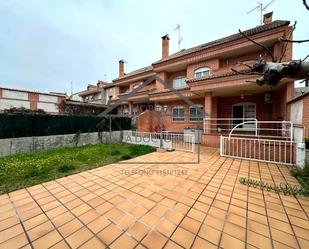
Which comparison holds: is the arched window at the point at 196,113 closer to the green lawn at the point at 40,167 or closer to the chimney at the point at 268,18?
the green lawn at the point at 40,167

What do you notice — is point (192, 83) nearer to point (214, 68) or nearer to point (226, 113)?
point (214, 68)

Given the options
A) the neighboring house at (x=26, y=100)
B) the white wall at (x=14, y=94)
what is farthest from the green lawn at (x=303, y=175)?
the white wall at (x=14, y=94)

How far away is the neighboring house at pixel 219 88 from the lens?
26.7ft

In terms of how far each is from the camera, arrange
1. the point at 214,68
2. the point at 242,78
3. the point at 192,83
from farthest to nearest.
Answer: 1. the point at 214,68
2. the point at 192,83
3. the point at 242,78

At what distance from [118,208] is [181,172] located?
2463 mm

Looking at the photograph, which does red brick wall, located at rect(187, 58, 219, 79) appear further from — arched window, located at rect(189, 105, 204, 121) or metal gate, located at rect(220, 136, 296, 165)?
metal gate, located at rect(220, 136, 296, 165)

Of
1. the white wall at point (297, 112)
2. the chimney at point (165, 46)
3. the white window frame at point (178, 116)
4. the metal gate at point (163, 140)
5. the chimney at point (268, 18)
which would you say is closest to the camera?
the white wall at point (297, 112)

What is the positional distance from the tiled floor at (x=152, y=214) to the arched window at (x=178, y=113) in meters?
9.58

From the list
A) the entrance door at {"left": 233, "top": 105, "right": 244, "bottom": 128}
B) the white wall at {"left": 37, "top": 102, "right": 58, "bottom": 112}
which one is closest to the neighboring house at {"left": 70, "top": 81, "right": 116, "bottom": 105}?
the white wall at {"left": 37, "top": 102, "right": 58, "bottom": 112}

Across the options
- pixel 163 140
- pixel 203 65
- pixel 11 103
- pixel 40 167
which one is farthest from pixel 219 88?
pixel 11 103

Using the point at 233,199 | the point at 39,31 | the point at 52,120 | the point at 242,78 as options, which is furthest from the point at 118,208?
the point at 39,31

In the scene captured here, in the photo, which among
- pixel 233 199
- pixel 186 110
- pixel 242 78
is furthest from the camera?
pixel 186 110

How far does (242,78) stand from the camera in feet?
24.4

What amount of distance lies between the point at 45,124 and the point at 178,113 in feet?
33.0
